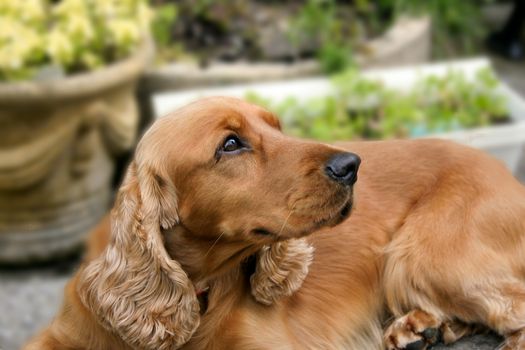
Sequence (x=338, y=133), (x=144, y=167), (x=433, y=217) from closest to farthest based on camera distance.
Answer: (x=144, y=167) → (x=433, y=217) → (x=338, y=133)

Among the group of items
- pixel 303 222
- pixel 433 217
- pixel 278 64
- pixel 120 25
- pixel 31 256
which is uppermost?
pixel 303 222

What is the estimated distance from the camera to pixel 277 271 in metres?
2.65

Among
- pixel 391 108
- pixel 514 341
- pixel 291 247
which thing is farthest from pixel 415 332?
pixel 391 108

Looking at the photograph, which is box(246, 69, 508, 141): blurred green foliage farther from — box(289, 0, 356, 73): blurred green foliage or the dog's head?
the dog's head

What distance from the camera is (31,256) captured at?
18.1 ft

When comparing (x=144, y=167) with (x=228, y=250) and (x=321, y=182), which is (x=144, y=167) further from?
(x=321, y=182)

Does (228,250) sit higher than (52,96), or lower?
higher

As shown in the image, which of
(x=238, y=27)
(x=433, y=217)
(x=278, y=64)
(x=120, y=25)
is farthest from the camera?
(x=238, y=27)

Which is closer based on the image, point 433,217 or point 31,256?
point 433,217

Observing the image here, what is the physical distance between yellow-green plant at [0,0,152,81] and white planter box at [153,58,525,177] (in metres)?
0.58

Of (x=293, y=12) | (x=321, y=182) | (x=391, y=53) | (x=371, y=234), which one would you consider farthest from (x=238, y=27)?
(x=321, y=182)

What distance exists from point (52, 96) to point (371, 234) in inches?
105

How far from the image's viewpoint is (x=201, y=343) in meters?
2.64

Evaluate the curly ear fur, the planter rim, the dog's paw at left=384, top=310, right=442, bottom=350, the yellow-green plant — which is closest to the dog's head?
the curly ear fur
